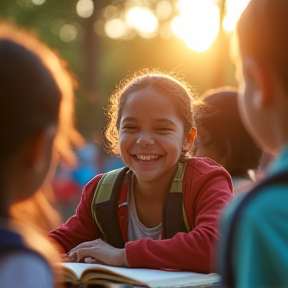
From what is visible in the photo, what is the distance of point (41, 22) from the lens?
59.4 feet

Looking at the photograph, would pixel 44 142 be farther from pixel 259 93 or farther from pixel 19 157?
pixel 259 93

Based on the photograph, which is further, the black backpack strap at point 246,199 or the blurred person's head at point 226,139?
the blurred person's head at point 226,139

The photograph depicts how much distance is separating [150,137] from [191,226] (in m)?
0.37

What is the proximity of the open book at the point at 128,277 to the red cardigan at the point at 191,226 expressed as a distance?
14 centimetres

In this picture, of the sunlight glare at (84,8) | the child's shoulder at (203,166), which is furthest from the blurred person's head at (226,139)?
the sunlight glare at (84,8)

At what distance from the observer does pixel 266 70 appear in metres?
1.44

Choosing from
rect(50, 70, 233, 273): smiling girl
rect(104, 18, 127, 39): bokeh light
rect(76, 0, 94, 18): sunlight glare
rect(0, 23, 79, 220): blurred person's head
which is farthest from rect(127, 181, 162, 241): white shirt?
rect(104, 18, 127, 39): bokeh light

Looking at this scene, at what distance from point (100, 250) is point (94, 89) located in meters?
14.1

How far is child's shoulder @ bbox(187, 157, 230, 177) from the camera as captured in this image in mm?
2782

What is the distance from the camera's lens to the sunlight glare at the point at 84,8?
16641mm

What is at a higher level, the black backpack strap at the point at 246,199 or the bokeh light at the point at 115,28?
the bokeh light at the point at 115,28

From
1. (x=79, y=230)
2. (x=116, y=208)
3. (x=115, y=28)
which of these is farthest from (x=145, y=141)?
(x=115, y=28)

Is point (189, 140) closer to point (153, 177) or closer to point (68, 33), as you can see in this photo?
point (153, 177)

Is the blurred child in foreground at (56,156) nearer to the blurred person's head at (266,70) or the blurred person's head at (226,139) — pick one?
the blurred person's head at (266,70)
